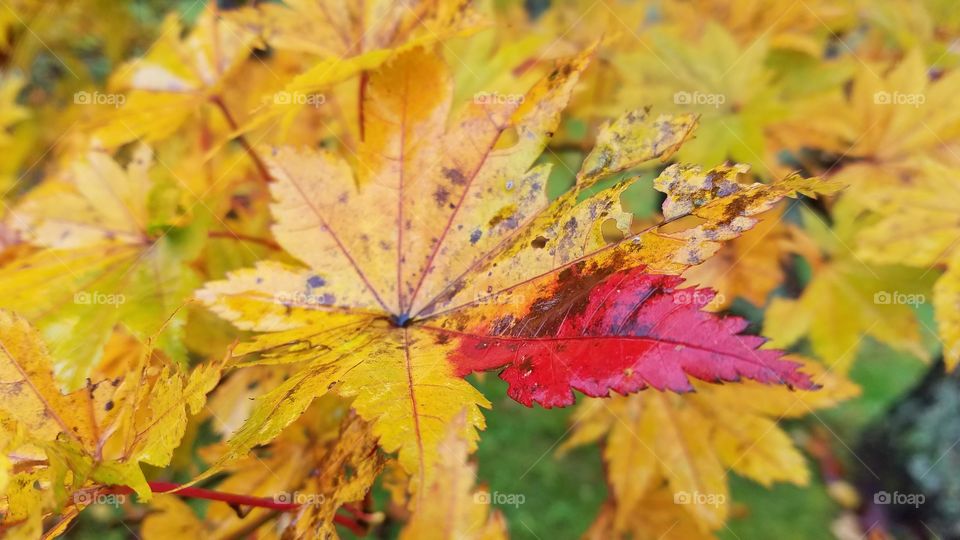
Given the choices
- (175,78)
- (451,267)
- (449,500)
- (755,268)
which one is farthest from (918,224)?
(175,78)

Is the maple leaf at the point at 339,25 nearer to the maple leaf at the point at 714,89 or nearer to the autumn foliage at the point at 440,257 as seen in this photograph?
the autumn foliage at the point at 440,257

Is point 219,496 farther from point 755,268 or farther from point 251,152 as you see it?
point 755,268

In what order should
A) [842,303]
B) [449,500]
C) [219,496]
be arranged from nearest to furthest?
[449,500] < [219,496] < [842,303]

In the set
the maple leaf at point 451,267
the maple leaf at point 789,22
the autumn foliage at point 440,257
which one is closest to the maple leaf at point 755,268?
the autumn foliage at point 440,257

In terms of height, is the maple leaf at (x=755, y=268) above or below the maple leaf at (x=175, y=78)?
below

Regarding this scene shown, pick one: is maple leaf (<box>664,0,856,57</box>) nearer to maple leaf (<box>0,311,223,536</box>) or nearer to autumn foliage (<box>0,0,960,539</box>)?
autumn foliage (<box>0,0,960,539</box>)

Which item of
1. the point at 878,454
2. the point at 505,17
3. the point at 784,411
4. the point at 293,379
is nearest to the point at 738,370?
the point at 293,379

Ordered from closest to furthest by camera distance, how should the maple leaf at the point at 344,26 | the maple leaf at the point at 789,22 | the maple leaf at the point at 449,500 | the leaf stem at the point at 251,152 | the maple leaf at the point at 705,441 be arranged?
the maple leaf at the point at 449,500 → the maple leaf at the point at 344,26 → the leaf stem at the point at 251,152 → the maple leaf at the point at 705,441 → the maple leaf at the point at 789,22
